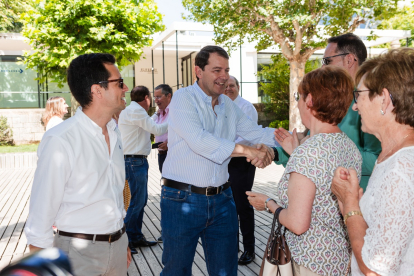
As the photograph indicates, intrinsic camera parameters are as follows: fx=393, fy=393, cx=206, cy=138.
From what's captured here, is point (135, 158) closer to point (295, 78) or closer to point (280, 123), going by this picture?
point (295, 78)

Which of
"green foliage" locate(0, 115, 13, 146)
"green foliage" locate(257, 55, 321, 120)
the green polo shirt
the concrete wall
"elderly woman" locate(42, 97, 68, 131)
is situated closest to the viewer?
the green polo shirt

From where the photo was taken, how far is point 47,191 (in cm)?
204

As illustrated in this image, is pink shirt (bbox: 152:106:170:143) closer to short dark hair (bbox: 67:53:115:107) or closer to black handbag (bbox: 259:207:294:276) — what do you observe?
short dark hair (bbox: 67:53:115:107)

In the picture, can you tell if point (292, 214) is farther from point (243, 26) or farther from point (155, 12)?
point (243, 26)

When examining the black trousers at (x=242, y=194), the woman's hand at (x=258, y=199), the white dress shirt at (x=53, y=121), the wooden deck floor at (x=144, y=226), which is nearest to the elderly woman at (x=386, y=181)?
the woman's hand at (x=258, y=199)

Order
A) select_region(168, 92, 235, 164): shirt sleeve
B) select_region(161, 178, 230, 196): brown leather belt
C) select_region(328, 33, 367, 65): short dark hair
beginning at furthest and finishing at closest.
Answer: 1. select_region(328, 33, 367, 65): short dark hair
2. select_region(161, 178, 230, 196): brown leather belt
3. select_region(168, 92, 235, 164): shirt sleeve

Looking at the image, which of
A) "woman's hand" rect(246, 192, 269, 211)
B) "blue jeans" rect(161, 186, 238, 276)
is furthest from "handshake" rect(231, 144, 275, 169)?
"woman's hand" rect(246, 192, 269, 211)

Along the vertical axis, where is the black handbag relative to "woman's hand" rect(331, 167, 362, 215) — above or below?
below

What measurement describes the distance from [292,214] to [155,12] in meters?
12.1

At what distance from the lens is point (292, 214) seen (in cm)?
200

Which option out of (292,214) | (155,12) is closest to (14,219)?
(292,214)

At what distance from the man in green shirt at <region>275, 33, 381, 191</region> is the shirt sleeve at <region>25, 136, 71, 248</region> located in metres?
1.83

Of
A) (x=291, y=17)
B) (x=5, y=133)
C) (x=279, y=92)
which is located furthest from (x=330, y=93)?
(x=279, y=92)

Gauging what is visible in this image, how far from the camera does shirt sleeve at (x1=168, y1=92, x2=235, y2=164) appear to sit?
112 inches
